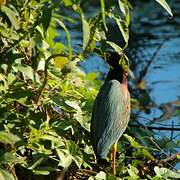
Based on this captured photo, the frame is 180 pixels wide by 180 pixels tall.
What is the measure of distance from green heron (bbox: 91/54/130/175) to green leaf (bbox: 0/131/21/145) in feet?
0.85

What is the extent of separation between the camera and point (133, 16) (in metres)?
5.70

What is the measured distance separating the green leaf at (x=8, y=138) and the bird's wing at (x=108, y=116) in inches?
10.2

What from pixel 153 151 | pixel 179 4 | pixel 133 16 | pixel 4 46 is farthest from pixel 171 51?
pixel 4 46

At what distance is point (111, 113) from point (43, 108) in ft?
0.49

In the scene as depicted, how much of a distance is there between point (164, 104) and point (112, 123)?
213 centimetres

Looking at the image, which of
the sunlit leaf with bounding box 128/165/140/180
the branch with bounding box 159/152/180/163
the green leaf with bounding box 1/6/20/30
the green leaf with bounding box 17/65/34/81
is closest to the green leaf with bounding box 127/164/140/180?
the sunlit leaf with bounding box 128/165/140/180

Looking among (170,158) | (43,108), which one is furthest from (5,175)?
(170,158)

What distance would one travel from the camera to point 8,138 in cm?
137

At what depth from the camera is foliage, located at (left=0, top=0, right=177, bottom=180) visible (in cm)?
145

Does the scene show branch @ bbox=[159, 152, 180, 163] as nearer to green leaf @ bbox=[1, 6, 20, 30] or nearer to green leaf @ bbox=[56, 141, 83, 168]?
green leaf @ bbox=[56, 141, 83, 168]

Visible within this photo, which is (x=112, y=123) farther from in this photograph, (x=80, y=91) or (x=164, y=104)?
(x=164, y=104)

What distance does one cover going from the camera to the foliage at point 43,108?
4.75ft

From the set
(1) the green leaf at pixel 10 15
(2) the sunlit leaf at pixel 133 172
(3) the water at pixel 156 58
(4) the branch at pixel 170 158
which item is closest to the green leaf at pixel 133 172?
(2) the sunlit leaf at pixel 133 172

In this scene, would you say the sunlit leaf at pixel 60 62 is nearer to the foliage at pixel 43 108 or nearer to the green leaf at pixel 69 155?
the foliage at pixel 43 108
